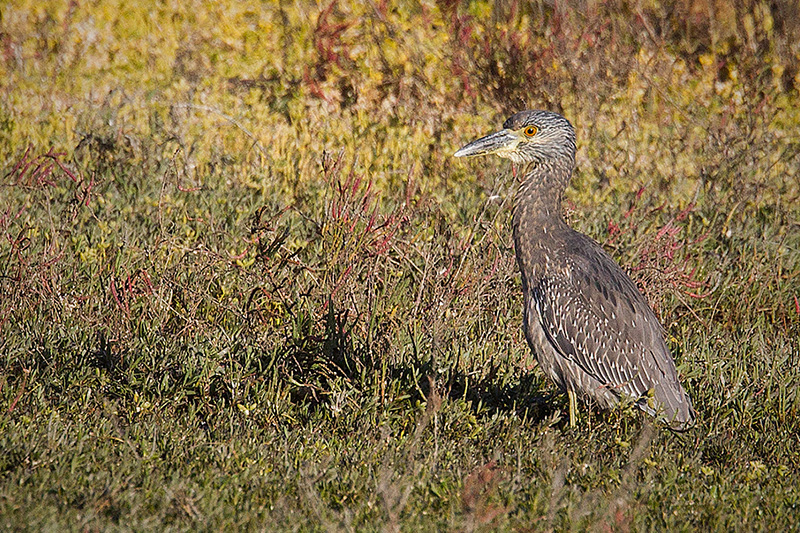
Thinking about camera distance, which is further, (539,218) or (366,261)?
(366,261)

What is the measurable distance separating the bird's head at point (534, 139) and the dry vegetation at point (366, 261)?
607 mm

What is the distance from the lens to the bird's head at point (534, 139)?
563cm

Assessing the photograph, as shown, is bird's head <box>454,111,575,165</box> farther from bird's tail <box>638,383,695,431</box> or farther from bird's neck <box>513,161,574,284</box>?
bird's tail <box>638,383,695,431</box>

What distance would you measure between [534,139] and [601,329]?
1.20 meters

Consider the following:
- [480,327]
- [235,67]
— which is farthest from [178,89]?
[480,327]

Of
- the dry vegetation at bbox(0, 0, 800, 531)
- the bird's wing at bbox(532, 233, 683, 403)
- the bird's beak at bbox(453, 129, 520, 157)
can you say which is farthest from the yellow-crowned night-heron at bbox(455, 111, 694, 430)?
the dry vegetation at bbox(0, 0, 800, 531)

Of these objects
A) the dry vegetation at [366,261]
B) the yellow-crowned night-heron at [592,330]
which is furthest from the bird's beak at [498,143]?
the dry vegetation at [366,261]

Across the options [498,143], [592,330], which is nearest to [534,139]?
[498,143]

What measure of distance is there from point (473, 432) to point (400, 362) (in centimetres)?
76

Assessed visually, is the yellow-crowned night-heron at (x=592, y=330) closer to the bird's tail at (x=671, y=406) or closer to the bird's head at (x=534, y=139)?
the bird's tail at (x=671, y=406)

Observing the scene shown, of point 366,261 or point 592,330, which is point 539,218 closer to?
point 592,330

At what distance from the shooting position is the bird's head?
18.5 ft

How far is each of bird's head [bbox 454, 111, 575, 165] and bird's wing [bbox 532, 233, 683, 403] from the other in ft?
2.27

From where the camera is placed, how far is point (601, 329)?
5375mm
